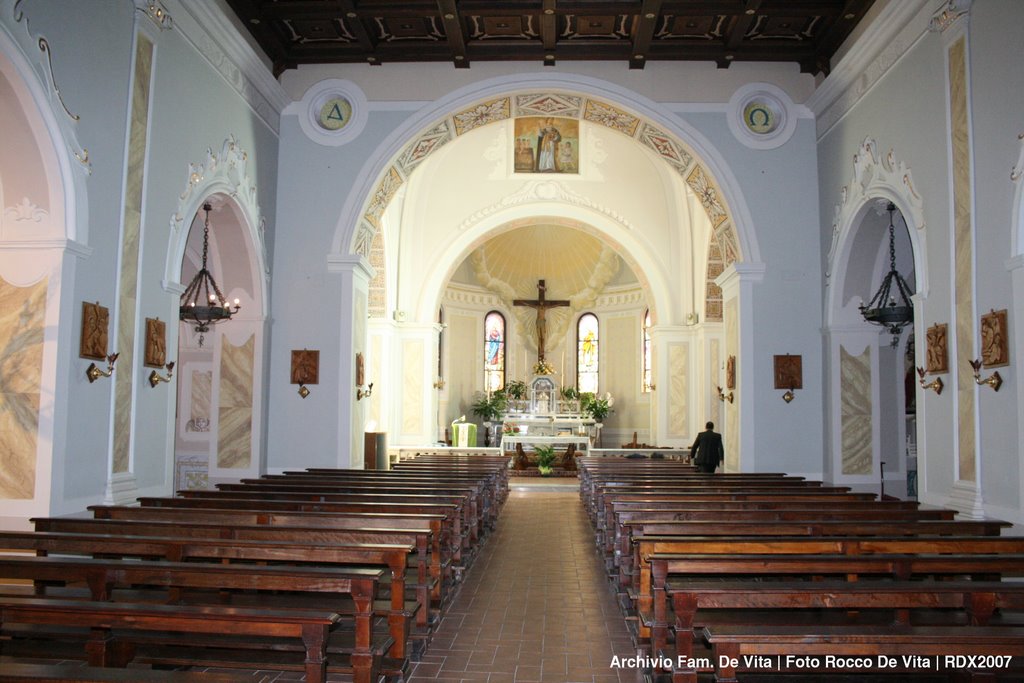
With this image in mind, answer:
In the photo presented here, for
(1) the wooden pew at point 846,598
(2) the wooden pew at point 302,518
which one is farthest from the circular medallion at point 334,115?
(1) the wooden pew at point 846,598

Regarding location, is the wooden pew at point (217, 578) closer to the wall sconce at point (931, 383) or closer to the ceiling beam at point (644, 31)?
the wall sconce at point (931, 383)

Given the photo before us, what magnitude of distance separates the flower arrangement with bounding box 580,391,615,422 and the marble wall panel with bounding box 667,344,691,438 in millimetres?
4155

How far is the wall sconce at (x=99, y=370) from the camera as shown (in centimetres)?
751

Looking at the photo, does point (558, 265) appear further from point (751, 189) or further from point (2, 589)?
point (2, 589)

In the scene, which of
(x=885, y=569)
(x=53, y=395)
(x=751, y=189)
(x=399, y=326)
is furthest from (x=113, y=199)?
(x=399, y=326)

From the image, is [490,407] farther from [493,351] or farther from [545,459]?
Answer: [545,459]

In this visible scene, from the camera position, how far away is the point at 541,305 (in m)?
26.4

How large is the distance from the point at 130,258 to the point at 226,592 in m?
4.56

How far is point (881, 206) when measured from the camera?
→ 1075 cm

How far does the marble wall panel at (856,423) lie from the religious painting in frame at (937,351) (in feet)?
10.2

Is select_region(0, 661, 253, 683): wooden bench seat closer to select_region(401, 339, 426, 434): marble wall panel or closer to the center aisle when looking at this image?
the center aisle

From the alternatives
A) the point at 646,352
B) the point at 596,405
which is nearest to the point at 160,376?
the point at 596,405

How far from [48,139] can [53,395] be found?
2154 millimetres

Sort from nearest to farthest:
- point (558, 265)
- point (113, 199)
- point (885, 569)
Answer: point (885, 569) → point (113, 199) → point (558, 265)
